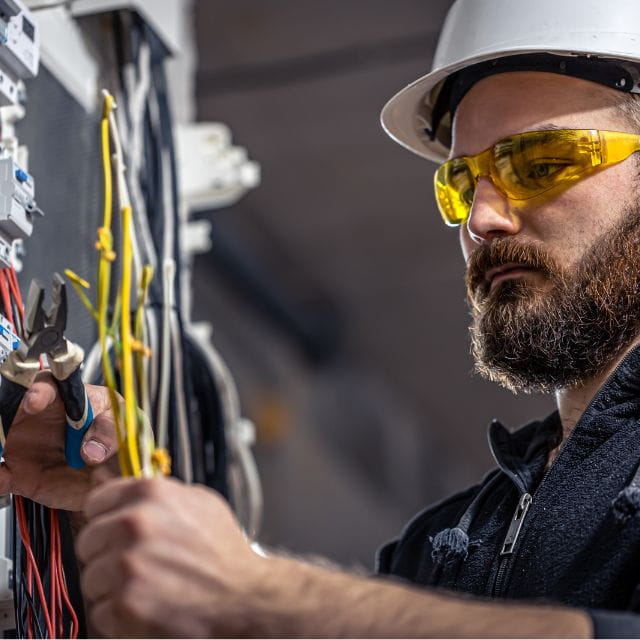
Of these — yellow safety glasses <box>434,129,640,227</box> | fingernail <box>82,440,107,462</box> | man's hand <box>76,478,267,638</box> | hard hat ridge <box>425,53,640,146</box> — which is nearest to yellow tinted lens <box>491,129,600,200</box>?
yellow safety glasses <box>434,129,640,227</box>

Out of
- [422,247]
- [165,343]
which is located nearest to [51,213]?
[165,343]

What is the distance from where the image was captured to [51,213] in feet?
5.91

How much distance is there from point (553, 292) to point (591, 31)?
403 millimetres

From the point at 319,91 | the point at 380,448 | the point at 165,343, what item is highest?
the point at 319,91

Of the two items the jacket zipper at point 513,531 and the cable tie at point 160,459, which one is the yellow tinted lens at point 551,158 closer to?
the jacket zipper at point 513,531

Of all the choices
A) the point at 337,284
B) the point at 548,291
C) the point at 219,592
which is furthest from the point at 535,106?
the point at 337,284

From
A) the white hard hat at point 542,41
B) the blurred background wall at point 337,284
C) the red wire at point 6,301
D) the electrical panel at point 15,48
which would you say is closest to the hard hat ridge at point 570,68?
the white hard hat at point 542,41

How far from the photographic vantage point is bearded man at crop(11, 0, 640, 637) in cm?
A: 129

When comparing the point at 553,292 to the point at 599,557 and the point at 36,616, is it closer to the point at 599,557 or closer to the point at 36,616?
the point at 599,557

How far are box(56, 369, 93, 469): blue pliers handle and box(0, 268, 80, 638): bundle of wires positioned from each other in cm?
11

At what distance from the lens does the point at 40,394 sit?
48.3 inches

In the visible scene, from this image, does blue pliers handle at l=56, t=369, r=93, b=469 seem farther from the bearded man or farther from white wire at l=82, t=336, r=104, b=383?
white wire at l=82, t=336, r=104, b=383

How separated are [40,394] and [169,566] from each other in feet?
1.28

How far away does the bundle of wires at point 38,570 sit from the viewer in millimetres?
1343
